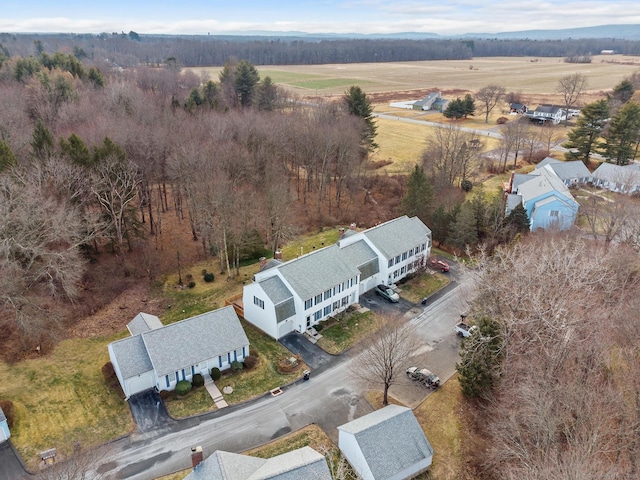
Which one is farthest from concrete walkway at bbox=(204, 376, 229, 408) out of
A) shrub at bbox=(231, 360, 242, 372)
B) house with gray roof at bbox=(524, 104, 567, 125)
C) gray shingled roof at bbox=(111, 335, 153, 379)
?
house with gray roof at bbox=(524, 104, 567, 125)

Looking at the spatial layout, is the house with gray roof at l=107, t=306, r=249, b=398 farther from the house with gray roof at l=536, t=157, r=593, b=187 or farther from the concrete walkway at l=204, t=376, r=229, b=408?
the house with gray roof at l=536, t=157, r=593, b=187

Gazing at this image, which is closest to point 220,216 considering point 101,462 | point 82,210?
point 82,210

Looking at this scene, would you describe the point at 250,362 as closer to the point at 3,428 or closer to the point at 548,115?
the point at 3,428

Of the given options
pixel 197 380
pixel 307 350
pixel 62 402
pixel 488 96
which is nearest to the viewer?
pixel 62 402

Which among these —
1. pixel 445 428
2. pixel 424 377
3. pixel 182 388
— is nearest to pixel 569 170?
pixel 424 377

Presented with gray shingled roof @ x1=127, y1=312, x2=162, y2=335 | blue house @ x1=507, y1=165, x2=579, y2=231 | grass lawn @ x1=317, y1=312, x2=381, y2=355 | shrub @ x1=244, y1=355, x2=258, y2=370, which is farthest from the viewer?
blue house @ x1=507, y1=165, x2=579, y2=231

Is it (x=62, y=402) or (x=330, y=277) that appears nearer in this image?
(x=62, y=402)
